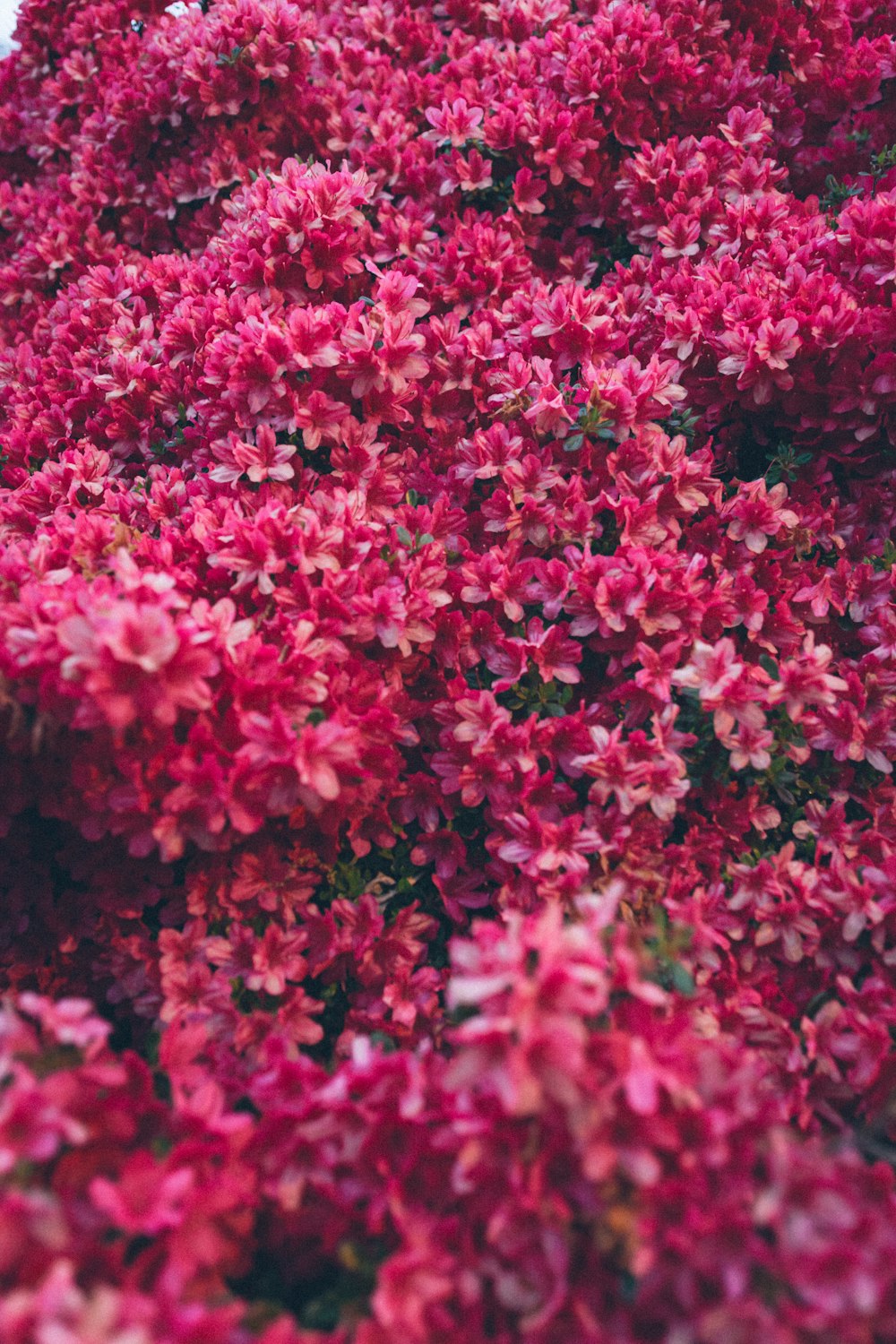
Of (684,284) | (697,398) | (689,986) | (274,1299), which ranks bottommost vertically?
(274,1299)

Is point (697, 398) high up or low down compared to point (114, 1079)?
up

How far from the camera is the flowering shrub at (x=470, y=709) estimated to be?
1.12 meters

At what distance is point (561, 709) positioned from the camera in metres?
1.89

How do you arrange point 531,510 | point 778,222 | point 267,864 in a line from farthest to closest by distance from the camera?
point 778,222, point 531,510, point 267,864

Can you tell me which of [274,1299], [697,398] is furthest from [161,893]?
[697,398]

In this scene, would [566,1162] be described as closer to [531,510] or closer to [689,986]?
[689,986]

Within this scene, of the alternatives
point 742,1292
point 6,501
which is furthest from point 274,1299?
point 6,501

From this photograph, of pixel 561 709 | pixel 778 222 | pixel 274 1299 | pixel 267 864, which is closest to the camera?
pixel 274 1299

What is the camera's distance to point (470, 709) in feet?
5.98

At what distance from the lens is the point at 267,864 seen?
5.64 ft

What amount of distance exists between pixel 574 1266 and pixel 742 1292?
0.69ft

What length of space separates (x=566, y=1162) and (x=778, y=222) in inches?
96.8

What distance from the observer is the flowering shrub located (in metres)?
1.12

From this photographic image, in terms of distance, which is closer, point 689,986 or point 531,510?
point 689,986
